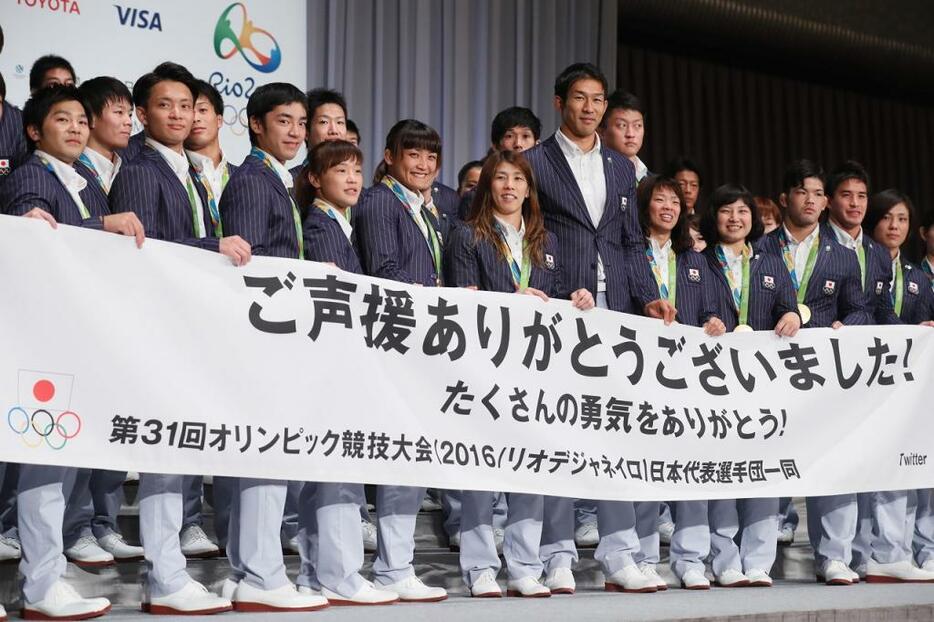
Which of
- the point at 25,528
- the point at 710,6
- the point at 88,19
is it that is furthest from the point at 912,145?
the point at 25,528

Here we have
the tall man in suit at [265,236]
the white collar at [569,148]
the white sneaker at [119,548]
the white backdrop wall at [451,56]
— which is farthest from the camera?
the white backdrop wall at [451,56]

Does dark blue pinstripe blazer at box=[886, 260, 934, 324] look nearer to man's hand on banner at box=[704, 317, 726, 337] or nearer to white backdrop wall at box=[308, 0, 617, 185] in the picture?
man's hand on banner at box=[704, 317, 726, 337]

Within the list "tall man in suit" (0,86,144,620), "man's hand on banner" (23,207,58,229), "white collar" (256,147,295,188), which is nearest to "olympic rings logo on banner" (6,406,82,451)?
"tall man in suit" (0,86,144,620)

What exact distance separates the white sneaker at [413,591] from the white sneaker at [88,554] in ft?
2.63

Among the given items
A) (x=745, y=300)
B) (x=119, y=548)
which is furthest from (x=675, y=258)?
(x=119, y=548)

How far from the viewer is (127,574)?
3578 mm

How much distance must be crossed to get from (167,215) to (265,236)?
0.29 meters

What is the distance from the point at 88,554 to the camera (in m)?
3.58

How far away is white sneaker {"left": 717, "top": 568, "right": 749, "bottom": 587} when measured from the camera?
4.32 m

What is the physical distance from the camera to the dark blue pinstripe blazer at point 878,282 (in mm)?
5027

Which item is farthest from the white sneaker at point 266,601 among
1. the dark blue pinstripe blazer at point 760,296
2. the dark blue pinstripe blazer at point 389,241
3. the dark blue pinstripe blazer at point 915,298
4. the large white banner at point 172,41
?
the large white banner at point 172,41

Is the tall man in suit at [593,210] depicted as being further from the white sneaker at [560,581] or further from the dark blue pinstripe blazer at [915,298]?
the dark blue pinstripe blazer at [915,298]

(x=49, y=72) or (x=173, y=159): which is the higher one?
(x=49, y=72)

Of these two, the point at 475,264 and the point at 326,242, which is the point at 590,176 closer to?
the point at 475,264
